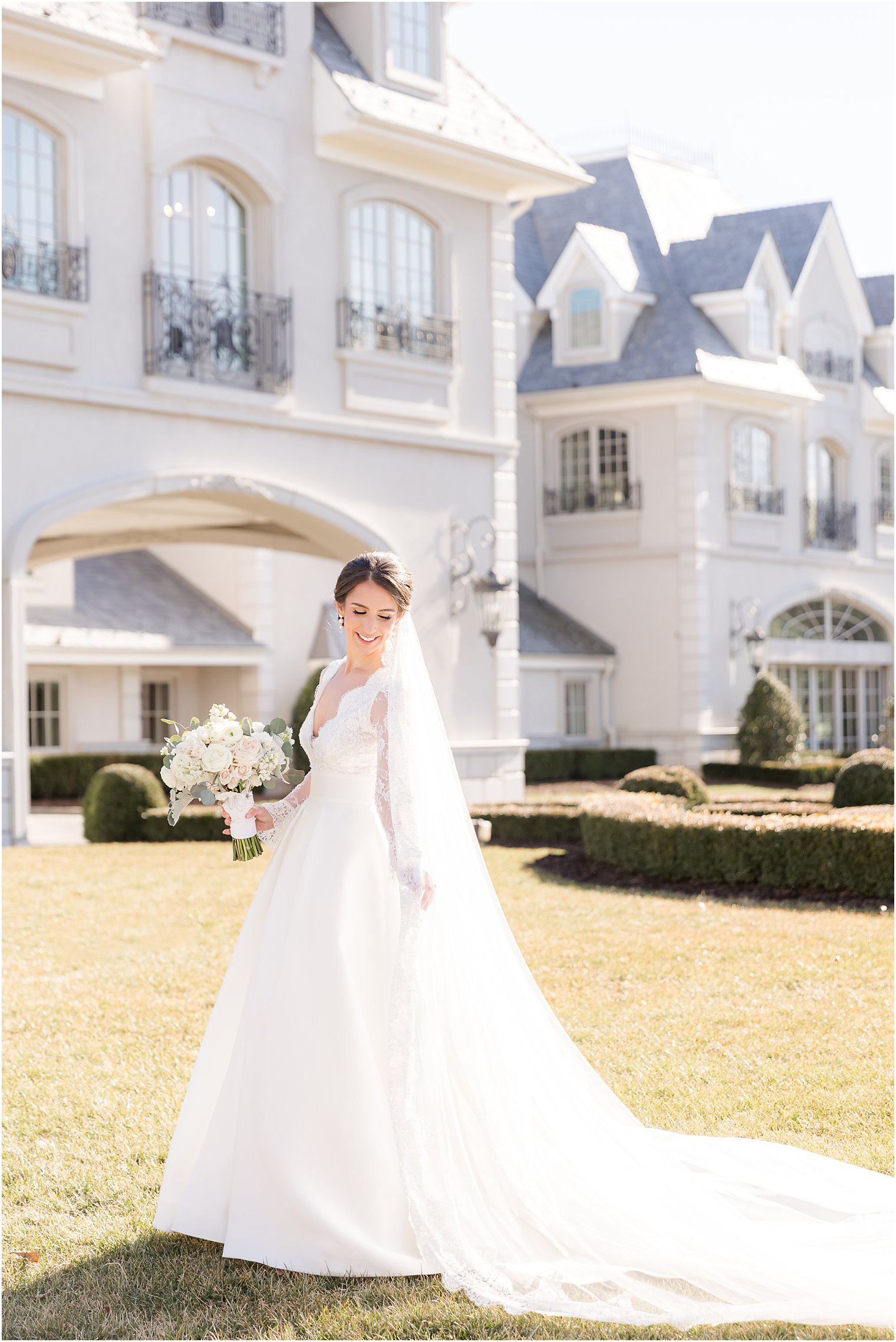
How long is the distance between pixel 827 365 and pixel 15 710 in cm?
2078

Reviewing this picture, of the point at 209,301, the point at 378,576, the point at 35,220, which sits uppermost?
the point at 35,220

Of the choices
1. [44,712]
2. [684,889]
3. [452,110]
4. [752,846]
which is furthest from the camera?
[44,712]

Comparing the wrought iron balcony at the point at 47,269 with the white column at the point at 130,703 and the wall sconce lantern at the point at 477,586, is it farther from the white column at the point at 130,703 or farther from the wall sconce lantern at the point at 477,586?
the white column at the point at 130,703

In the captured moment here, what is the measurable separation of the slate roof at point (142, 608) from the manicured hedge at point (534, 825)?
38.2ft

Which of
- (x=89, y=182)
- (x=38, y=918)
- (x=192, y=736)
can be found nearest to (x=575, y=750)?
(x=89, y=182)

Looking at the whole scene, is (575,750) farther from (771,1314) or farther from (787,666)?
(771,1314)

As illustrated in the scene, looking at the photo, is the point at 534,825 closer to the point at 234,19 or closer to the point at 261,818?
the point at 234,19

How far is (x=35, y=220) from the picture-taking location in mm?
15445

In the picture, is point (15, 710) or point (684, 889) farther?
point (15, 710)

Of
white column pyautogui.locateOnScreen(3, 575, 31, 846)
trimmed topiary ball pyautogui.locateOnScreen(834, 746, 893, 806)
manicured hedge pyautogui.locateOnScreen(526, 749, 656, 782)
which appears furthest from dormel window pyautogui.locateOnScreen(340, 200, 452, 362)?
manicured hedge pyautogui.locateOnScreen(526, 749, 656, 782)

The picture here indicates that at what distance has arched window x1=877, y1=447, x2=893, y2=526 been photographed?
1241 inches

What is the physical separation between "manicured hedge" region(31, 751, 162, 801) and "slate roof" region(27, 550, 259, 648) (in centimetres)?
230

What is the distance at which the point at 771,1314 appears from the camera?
4.06 meters

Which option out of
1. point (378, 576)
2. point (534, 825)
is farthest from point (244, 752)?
point (534, 825)
